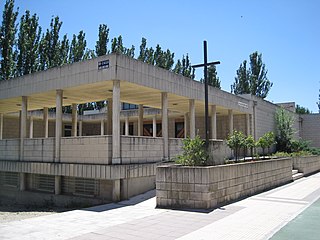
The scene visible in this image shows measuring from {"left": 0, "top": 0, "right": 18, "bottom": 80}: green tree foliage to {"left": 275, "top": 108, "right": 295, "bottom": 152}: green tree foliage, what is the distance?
2349cm

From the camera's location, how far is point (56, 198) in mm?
12859

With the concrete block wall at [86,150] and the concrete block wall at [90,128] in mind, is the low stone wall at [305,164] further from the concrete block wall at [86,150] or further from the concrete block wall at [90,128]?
the concrete block wall at [90,128]

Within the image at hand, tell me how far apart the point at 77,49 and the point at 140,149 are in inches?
944

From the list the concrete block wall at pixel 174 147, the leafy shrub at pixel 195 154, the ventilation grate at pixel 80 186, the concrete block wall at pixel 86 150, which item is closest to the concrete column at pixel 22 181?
the ventilation grate at pixel 80 186

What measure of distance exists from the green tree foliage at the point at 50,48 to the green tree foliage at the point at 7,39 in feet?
11.2

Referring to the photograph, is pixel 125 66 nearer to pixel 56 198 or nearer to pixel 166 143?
pixel 166 143

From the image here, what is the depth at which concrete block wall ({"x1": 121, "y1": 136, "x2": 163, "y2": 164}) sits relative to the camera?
11.5m

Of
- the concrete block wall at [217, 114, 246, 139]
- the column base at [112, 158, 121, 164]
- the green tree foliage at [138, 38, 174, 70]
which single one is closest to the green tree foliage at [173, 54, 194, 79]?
the green tree foliage at [138, 38, 174, 70]

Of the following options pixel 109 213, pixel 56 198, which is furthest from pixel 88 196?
pixel 109 213

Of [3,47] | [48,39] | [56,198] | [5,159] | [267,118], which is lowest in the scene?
[56,198]

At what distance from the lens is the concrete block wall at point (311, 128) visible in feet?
113

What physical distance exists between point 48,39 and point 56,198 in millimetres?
21964

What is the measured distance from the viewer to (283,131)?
Result: 27094 mm

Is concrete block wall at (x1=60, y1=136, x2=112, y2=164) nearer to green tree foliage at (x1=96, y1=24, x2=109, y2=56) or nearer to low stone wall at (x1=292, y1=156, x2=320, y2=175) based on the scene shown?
low stone wall at (x1=292, y1=156, x2=320, y2=175)
